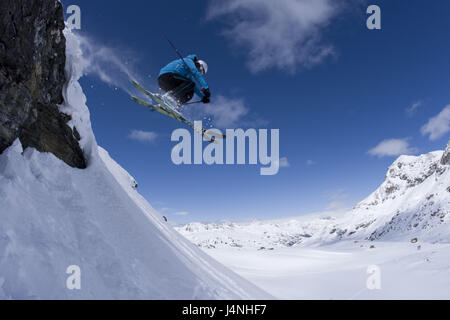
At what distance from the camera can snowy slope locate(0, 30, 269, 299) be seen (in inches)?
153

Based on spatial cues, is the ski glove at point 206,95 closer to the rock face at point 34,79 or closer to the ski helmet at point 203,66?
the ski helmet at point 203,66

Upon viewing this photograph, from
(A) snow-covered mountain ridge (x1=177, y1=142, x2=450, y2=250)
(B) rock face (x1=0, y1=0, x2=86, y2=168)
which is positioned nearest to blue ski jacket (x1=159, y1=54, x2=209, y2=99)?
(B) rock face (x1=0, y1=0, x2=86, y2=168)

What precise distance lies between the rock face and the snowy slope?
49 cm

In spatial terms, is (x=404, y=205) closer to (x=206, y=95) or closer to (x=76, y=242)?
(x=206, y=95)

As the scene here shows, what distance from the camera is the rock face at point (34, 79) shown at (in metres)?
5.08

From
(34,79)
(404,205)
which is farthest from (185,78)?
(404,205)

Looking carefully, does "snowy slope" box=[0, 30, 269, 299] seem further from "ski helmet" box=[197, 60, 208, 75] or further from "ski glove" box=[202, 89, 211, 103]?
"ski helmet" box=[197, 60, 208, 75]

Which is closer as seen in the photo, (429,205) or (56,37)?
(56,37)

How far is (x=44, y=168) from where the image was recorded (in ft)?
18.6

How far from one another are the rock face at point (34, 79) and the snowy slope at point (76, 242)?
0.49 m

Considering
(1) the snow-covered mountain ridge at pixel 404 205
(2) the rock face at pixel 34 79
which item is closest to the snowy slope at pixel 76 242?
(2) the rock face at pixel 34 79
